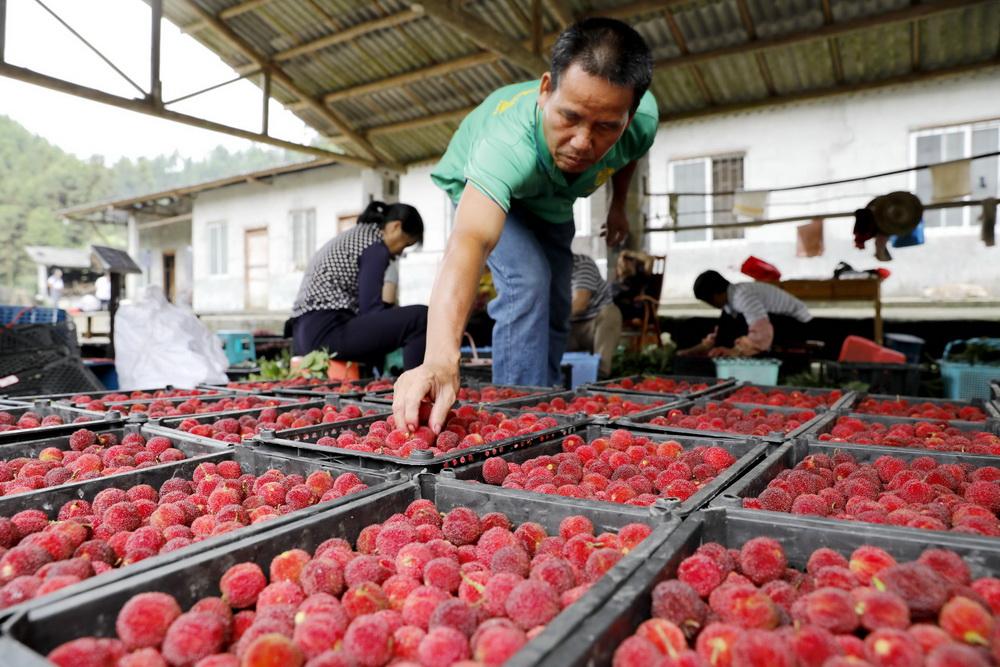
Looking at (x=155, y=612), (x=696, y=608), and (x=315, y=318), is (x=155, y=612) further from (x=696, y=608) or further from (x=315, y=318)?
(x=315, y=318)

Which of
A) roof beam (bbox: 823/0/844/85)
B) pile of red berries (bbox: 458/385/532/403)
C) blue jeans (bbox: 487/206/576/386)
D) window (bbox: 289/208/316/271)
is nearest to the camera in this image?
pile of red berries (bbox: 458/385/532/403)

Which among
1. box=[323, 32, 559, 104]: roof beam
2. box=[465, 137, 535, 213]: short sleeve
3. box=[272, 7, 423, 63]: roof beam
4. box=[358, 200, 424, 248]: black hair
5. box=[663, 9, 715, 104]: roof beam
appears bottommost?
box=[465, 137, 535, 213]: short sleeve

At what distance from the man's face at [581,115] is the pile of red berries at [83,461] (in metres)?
1.27

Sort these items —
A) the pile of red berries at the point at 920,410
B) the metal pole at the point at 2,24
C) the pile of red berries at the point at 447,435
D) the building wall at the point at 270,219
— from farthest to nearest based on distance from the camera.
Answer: the building wall at the point at 270,219, the metal pole at the point at 2,24, the pile of red berries at the point at 920,410, the pile of red berries at the point at 447,435

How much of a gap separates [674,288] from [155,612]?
9390mm

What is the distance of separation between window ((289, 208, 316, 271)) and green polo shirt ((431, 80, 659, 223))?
34.2ft

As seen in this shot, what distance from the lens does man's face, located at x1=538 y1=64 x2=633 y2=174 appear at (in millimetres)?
1583

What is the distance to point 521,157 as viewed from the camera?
1.88m

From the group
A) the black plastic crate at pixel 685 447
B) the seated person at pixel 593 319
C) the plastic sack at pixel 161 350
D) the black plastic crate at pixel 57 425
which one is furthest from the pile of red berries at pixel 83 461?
the seated person at pixel 593 319

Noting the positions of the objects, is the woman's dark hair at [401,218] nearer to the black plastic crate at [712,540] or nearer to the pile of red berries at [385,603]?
A: the pile of red berries at [385,603]

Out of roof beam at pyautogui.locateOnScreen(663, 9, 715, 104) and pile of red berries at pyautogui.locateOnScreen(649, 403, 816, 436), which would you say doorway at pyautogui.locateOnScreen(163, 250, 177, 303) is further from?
pile of red berries at pyautogui.locateOnScreen(649, 403, 816, 436)

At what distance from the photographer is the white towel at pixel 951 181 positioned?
6.04 m

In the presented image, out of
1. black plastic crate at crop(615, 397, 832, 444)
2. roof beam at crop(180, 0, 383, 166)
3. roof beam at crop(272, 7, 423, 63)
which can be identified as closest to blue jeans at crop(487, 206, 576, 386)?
black plastic crate at crop(615, 397, 832, 444)

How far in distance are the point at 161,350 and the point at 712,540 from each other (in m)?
3.81
